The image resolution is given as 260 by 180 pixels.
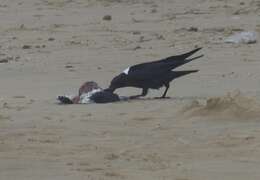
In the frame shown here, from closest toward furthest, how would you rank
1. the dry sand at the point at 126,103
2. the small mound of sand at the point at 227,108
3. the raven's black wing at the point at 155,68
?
the dry sand at the point at 126,103, the small mound of sand at the point at 227,108, the raven's black wing at the point at 155,68

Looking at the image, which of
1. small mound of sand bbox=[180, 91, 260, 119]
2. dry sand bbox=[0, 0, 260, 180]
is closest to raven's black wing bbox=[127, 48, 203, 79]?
dry sand bbox=[0, 0, 260, 180]

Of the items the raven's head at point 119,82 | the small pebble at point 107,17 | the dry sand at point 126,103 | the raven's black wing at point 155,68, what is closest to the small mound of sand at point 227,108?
the dry sand at point 126,103

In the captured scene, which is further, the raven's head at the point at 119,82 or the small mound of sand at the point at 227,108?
the raven's head at the point at 119,82

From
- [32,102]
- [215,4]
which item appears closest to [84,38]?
[215,4]

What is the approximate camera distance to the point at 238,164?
5.71 meters

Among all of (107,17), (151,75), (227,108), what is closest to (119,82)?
(151,75)

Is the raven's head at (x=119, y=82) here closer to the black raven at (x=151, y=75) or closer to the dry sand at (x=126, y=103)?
the black raven at (x=151, y=75)

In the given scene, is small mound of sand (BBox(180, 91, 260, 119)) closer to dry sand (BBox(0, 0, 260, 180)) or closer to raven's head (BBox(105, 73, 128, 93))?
dry sand (BBox(0, 0, 260, 180))

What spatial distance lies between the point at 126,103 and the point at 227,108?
122cm

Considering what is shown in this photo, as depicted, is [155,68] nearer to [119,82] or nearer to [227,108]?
[119,82]

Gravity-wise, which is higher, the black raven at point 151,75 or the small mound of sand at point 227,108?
the small mound of sand at point 227,108

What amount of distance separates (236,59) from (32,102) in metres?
3.56

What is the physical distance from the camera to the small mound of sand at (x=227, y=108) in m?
7.32

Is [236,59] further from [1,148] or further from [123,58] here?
[1,148]
